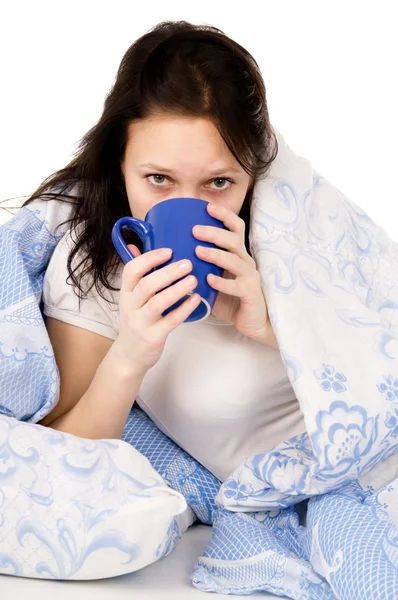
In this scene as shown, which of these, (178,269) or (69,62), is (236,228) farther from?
(69,62)

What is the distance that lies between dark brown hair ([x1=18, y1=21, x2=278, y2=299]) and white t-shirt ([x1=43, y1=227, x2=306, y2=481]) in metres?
0.04

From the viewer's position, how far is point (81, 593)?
109cm

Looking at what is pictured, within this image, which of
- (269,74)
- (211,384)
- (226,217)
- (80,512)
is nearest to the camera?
(80,512)

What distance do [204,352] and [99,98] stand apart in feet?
4.83

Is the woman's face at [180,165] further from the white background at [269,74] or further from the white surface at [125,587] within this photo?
the white background at [269,74]

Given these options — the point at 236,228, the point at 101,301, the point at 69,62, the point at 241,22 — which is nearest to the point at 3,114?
the point at 69,62

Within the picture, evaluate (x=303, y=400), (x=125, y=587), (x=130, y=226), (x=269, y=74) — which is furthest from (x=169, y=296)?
(x=269, y=74)

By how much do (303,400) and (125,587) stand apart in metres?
0.33

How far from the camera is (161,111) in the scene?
1.31 m

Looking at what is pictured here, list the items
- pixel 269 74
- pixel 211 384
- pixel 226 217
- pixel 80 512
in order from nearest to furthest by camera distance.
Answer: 1. pixel 80 512
2. pixel 226 217
3. pixel 211 384
4. pixel 269 74

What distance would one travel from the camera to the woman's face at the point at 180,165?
127cm

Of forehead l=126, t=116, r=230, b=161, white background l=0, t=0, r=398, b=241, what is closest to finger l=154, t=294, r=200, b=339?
forehead l=126, t=116, r=230, b=161

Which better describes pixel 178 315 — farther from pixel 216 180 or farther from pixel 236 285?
pixel 216 180

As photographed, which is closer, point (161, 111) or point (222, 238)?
point (222, 238)
